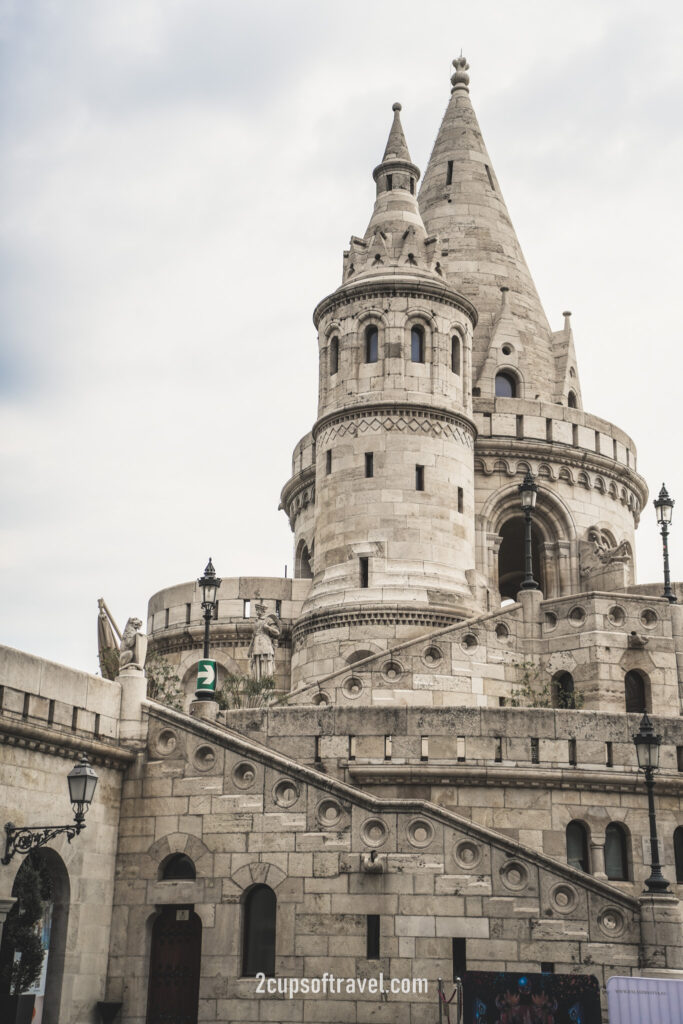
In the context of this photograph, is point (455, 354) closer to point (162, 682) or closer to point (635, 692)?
point (635, 692)

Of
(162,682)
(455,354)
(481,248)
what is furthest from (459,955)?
(481,248)

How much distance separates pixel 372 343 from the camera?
33.0m

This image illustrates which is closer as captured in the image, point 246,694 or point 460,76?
point 246,694

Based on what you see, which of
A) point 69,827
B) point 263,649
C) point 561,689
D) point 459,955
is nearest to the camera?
point 69,827

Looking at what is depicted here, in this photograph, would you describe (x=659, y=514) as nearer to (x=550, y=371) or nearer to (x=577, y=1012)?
(x=550, y=371)

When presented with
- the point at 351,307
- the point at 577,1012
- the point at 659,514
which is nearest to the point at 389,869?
the point at 577,1012

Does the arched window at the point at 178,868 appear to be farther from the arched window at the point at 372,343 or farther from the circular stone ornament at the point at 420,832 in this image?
the arched window at the point at 372,343

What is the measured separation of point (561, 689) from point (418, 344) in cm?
974

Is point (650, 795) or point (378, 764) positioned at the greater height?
point (378, 764)

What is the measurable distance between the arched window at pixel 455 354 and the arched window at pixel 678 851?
1419cm

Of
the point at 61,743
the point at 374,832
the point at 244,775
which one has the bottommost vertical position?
the point at 374,832

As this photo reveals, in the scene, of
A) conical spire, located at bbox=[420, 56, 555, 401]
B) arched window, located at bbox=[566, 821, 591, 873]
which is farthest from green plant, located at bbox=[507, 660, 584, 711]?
conical spire, located at bbox=[420, 56, 555, 401]

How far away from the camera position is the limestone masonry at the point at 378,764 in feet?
61.1

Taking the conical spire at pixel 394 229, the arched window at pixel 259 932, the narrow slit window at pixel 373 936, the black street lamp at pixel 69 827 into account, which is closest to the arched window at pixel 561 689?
the narrow slit window at pixel 373 936
